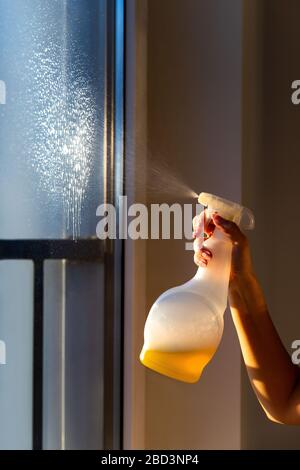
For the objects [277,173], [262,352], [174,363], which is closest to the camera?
[174,363]

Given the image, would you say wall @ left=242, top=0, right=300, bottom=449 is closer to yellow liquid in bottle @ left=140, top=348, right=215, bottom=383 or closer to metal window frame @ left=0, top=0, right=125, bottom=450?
metal window frame @ left=0, top=0, right=125, bottom=450

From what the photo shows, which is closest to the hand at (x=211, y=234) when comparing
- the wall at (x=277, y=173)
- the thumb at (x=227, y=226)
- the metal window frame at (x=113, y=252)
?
the thumb at (x=227, y=226)

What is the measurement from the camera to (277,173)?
1.58 metres

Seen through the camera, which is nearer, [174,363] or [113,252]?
[174,363]

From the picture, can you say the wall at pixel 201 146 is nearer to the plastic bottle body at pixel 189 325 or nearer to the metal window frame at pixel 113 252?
the metal window frame at pixel 113 252

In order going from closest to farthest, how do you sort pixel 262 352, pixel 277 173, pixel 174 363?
pixel 174 363 < pixel 262 352 < pixel 277 173

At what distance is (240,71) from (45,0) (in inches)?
18.2

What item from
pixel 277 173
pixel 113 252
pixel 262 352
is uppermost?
pixel 277 173

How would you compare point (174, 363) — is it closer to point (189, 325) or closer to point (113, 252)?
point (189, 325)

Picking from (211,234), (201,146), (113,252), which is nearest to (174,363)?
(211,234)

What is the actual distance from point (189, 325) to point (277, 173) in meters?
0.82

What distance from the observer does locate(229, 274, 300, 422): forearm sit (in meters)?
0.96

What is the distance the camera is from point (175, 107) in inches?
58.4

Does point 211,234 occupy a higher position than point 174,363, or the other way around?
point 211,234
